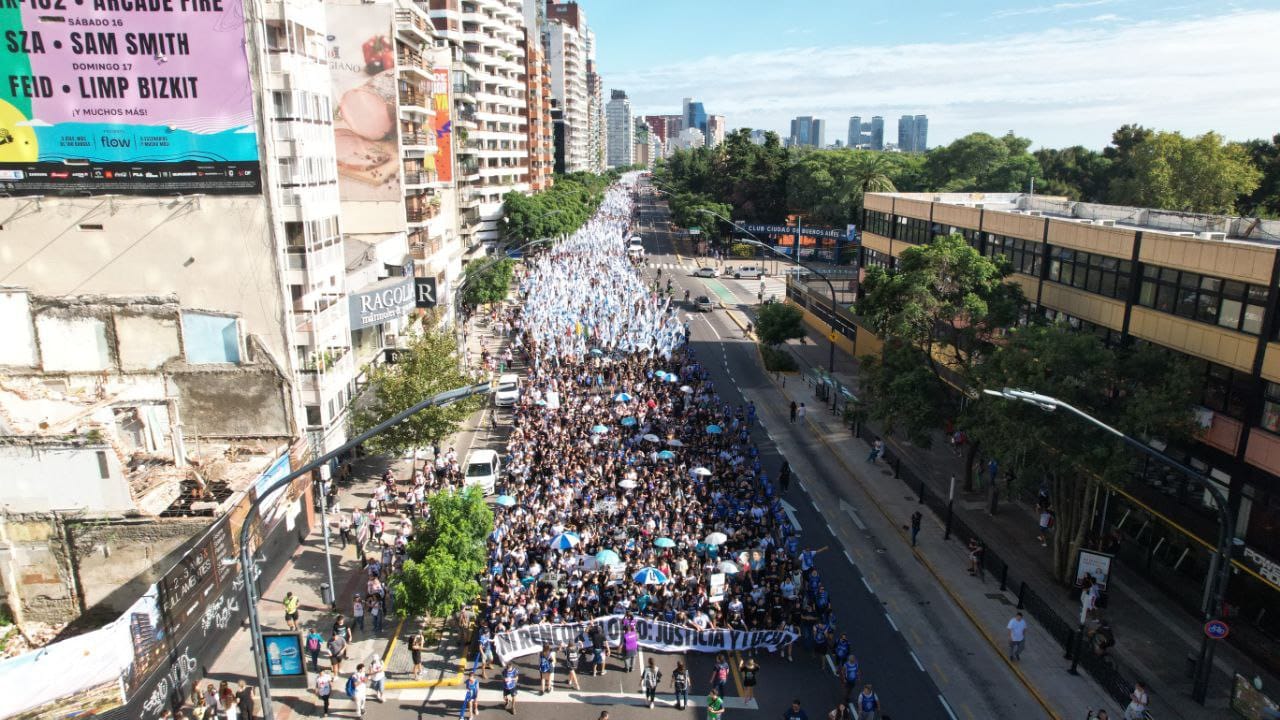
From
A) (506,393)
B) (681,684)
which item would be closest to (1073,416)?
(681,684)

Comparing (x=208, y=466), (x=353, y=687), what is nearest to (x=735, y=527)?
(x=353, y=687)

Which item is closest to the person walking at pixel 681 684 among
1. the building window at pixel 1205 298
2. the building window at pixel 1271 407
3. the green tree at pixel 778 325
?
the building window at pixel 1271 407

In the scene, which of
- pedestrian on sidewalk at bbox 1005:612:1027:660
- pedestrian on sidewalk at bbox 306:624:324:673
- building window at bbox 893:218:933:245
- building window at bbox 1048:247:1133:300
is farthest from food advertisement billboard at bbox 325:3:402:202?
pedestrian on sidewalk at bbox 1005:612:1027:660

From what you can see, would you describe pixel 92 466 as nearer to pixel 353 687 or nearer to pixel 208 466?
pixel 208 466

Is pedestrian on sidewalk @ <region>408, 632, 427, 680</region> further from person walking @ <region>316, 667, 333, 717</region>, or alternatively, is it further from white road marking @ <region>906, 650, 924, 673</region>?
white road marking @ <region>906, 650, 924, 673</region>

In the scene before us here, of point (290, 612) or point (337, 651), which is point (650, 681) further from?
point (290, 612)
